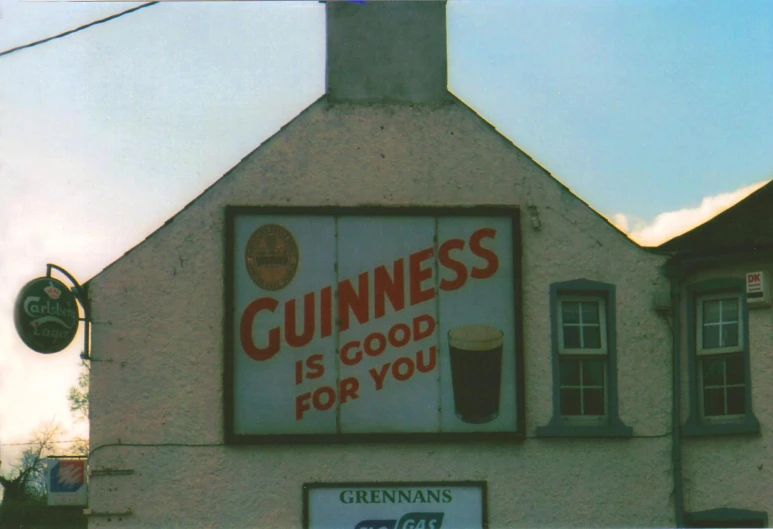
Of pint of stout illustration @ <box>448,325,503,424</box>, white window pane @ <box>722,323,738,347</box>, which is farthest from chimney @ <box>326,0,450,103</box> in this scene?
white window pane @ <box>722,323,738,347</box>

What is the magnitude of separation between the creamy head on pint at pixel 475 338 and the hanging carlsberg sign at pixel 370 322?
1 cm

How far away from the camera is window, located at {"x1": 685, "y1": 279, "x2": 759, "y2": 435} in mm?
13578

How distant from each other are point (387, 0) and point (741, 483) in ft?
25.6

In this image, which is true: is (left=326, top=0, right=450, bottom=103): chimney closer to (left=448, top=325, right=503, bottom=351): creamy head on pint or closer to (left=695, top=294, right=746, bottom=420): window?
(left=448, top=325, right=503, bottom=351): creamy head on pint

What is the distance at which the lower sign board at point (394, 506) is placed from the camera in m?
13.3

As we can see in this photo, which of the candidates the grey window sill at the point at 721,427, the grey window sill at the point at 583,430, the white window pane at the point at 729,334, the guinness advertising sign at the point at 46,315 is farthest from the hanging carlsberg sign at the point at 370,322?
the white window pane at the point at 729,334

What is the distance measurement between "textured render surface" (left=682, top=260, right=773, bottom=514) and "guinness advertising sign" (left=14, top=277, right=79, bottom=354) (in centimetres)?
795

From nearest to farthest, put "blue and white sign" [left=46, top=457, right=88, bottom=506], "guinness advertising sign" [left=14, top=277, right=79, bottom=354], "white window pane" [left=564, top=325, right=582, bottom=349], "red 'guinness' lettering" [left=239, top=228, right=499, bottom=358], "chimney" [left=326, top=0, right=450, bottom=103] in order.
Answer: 1. "guinness advertising sign" [left=14, top=277, right=79, bottom=354]
2. "red 'guinness' lettering" [left=239, top=228, right=499, bottom=358]
3. "white window pane" [left=564, top=325, right=582, bottom=349]
4. "chimney" [left=326, top=0, right=450, bottom=103]
5. "blue and white sign" [left=46, top=457, right=88, bottom=506]

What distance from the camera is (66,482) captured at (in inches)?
647

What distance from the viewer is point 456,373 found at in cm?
1374

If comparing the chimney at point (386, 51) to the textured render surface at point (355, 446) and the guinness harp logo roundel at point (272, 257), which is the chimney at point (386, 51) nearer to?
the textured render surface at point (355, 446)

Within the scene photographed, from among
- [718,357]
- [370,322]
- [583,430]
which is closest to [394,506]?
[370,322]

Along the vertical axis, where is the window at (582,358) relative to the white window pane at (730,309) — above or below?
below

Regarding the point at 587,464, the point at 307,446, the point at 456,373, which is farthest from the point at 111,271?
the point at 587,464
